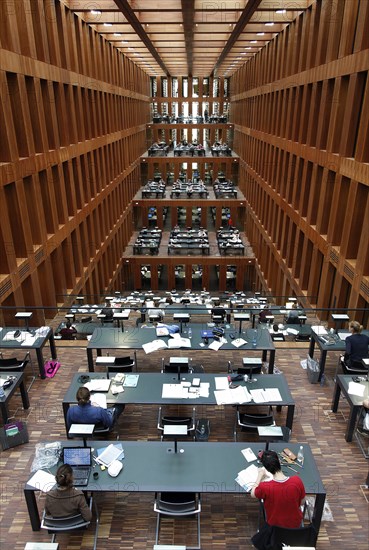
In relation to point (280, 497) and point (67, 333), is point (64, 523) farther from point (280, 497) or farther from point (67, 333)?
point (67, 333)

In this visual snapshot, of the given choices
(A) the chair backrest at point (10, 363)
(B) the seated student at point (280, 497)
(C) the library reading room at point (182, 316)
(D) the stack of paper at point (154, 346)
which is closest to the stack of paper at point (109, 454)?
(C) the library reading room at point (182, 316)

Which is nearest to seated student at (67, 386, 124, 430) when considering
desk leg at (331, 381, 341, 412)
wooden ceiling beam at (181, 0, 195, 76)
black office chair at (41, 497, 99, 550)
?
black office chair at (41, 497, 99, 550)

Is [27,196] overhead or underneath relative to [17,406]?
overhead

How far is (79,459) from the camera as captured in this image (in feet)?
18.9

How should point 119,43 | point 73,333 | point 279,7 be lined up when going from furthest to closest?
point 119,43
point 279,7
point 73,333

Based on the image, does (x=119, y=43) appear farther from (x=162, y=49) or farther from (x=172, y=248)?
(x=172, y=248)

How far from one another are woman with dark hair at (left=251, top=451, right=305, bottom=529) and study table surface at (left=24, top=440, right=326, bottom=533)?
0.51 meters

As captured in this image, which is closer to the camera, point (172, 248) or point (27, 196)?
point (27, 196)

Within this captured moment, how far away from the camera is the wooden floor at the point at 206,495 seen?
569 centimetres

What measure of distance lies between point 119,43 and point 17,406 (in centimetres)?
2110

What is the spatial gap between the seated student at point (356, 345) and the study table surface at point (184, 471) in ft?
8.56

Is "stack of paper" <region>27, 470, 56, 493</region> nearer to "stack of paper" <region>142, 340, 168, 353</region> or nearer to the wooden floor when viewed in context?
the wooden floor

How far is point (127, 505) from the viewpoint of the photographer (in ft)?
20.3

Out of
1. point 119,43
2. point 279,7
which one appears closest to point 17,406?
point 279,7
